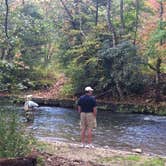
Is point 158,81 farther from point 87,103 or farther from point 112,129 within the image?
point 87,103

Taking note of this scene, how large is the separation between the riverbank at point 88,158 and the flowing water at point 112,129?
3.30 meters

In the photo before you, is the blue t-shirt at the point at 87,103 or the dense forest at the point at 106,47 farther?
the dense forest at the point at 106,47

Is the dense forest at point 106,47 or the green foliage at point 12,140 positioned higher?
the dense forest at point 106,47

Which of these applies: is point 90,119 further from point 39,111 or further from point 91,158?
point 39,111

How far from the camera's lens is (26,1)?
37.1 m

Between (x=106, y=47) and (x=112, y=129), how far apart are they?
372 inches

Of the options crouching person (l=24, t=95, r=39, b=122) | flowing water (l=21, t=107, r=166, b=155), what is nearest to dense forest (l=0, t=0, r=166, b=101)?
flowing water (l=21, t=107, r=166, b=155)

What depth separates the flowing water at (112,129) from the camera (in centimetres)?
1488

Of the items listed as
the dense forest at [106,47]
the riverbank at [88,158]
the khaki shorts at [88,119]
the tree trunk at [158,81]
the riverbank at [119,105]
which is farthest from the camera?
the dense forest at [106,47]

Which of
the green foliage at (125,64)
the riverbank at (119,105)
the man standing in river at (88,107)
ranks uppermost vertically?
the green foliage at (125,64)

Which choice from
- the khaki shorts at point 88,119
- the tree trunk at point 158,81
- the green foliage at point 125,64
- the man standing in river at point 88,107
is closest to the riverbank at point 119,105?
the tree trunk at point 158,81

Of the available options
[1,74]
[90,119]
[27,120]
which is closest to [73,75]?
[27,120]

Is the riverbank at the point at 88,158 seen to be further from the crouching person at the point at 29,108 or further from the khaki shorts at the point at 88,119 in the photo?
the crouching person at the point at 29,108

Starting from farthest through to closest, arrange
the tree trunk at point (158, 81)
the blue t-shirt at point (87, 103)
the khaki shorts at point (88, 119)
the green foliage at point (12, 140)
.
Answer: the tree trunk at point (158, 81) < the khaki shorts at point (88, 119) < the blue t-shirt at point (87, 103) < the green foliage at point (12, 140)
